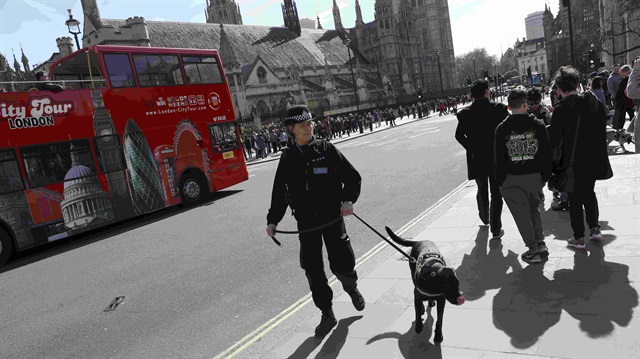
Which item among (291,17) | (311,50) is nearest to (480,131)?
(311,50)

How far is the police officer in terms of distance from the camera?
12.1 feet

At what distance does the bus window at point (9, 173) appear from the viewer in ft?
28.3

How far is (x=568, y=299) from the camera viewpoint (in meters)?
3.43

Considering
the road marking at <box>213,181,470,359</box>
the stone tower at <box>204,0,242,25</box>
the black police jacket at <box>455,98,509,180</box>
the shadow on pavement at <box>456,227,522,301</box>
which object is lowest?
the road marking at <box>213,181,470,359</box>

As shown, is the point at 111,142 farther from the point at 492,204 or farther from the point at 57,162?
the point at 492,204

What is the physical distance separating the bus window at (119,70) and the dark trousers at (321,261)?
8700 mm

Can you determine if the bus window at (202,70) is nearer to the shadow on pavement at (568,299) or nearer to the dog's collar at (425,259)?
the dog's collar at (425,259)

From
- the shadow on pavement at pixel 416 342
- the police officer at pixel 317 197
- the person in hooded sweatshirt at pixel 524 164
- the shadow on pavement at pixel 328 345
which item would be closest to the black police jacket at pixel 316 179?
the police officer at pixel 317 197

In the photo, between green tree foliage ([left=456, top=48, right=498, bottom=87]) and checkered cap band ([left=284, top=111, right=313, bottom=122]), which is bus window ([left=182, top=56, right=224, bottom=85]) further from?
green tree foliage ([left=456, top=48, right=498, bottom=87])

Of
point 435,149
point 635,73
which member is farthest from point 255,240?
point 435,149

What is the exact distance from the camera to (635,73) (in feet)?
19.2

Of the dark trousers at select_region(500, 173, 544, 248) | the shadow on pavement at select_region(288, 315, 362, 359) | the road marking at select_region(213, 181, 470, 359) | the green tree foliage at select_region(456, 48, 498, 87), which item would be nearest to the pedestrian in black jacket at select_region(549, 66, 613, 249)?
the dark trousers at select_region(500, 173, 544, 248)

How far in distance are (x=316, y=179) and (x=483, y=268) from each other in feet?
6.77

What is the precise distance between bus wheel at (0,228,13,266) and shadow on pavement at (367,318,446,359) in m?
8.27
